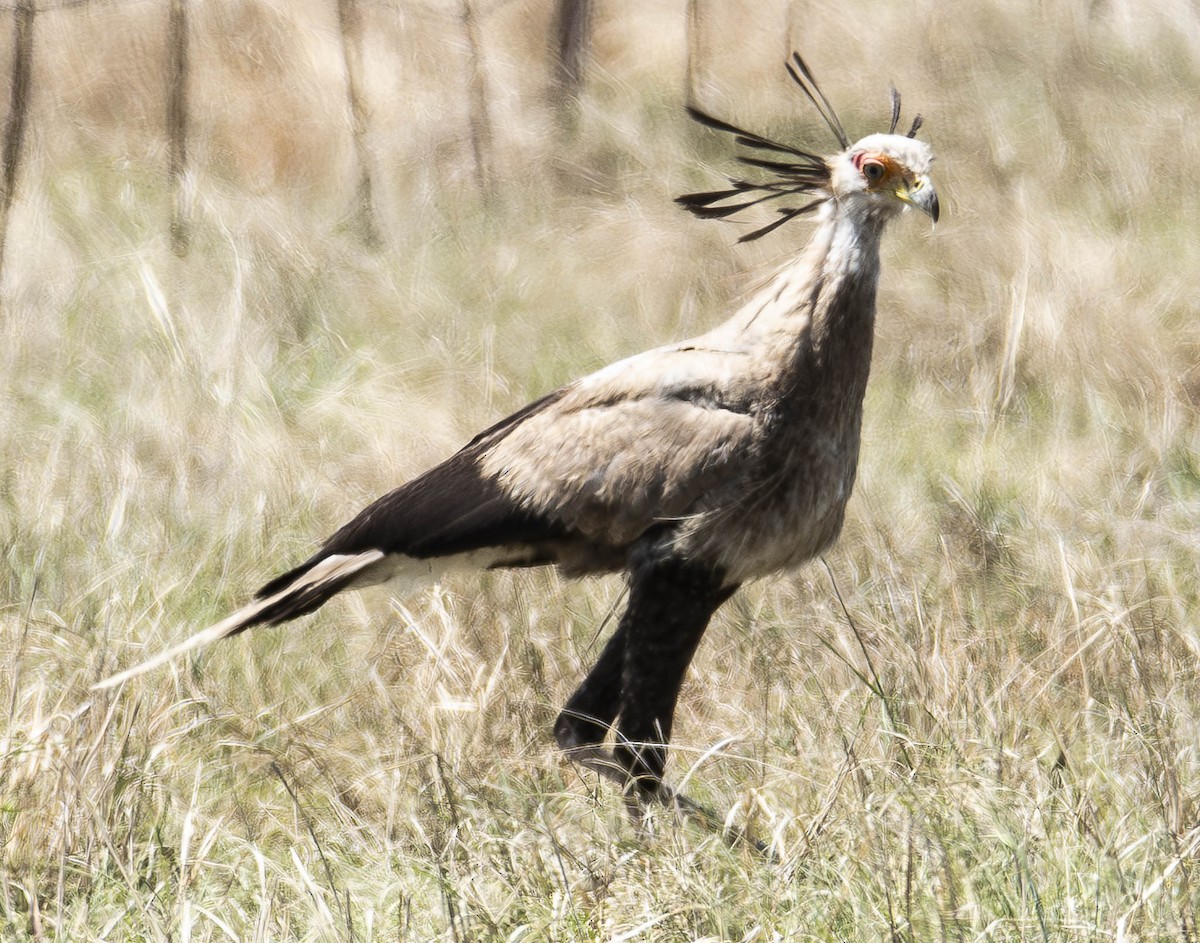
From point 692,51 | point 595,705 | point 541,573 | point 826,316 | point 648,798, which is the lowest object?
point 648,798

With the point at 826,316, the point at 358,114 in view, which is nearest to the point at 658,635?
the point at 826,316

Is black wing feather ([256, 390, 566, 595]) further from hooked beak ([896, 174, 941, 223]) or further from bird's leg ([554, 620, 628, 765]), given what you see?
hooked beak ([896, 174, 941, 223])

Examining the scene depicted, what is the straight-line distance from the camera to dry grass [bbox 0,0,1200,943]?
117 inches

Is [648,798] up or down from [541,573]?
down

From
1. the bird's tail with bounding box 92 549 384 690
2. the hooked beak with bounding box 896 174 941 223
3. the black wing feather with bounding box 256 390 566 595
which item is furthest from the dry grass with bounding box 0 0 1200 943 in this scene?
the hooked beak with bounding box 896 174 941 223

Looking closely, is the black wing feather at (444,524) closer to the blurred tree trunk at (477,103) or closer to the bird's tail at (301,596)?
the bird's tail at (301,596)

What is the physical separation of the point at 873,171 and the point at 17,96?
4955mm

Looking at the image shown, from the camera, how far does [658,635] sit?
366cm

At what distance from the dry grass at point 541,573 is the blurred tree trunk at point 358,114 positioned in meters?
0.06

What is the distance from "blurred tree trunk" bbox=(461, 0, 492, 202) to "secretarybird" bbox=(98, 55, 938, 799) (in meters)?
3.95

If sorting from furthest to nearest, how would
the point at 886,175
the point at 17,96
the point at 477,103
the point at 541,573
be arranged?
the point at 477,103
the point at 17,96
the point at 541,573
the point at 886,175

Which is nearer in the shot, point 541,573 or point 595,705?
point 595,705

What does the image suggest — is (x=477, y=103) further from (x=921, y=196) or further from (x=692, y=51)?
(x=921, y=196)

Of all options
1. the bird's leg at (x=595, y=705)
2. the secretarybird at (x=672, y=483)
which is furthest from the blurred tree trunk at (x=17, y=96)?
the bird's leg at (x=595, y=705)
